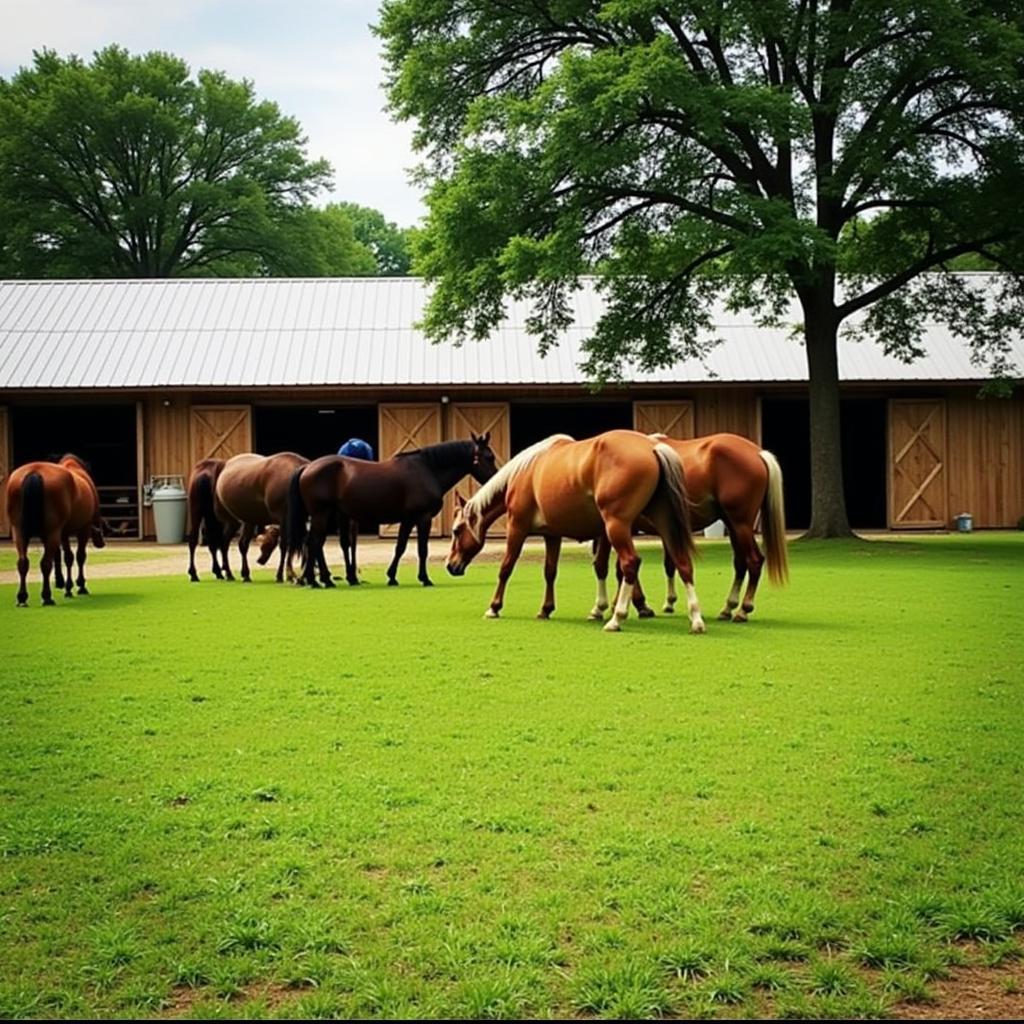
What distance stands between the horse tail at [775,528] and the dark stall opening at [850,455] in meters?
22.8

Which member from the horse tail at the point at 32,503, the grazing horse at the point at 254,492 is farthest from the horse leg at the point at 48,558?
the grazing horse at the point at 254,492

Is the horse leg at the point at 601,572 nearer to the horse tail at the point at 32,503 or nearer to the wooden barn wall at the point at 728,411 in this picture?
the horse tail at the point at 32,503

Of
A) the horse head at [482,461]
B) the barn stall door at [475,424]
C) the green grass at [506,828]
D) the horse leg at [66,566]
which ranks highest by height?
the barn stall door at [475,424]

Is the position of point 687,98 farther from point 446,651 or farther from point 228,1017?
point 228,1017

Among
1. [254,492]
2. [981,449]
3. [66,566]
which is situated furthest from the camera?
[981,449]

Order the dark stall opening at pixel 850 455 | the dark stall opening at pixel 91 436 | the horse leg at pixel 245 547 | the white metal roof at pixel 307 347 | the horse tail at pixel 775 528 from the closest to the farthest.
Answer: the horse tail at pixel 775 528
the horse leg at pixel 245 547
the white metal roof at pixel 307 347
the dark stall opening at pixel 850 455
the dark stall opening at pixel 91 436

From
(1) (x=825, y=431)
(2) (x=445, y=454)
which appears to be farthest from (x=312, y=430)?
(2) (x=445, y=454)

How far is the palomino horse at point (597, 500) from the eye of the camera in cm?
1065

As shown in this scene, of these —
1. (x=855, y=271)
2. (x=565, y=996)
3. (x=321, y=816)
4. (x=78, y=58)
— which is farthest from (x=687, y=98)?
(x=78, y=58)

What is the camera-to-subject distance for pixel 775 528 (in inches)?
454

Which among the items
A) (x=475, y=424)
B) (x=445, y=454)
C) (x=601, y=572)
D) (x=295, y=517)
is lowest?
(x=601, y=572)

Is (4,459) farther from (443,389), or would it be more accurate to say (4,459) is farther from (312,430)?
(443,389)

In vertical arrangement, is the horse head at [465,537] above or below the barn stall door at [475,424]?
below

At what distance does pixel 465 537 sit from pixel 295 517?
3313 millimetres
